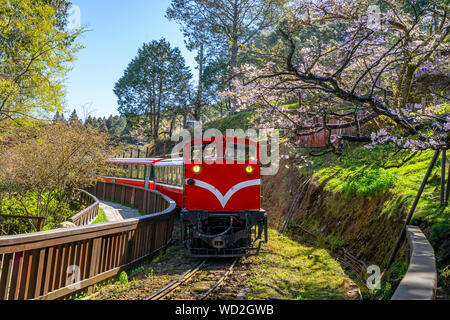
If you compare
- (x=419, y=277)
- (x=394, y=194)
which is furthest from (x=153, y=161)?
(x=419, y=277)

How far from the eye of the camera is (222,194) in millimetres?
9180

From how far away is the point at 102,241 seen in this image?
6.41 metres

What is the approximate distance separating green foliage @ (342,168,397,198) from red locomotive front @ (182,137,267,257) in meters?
3.02

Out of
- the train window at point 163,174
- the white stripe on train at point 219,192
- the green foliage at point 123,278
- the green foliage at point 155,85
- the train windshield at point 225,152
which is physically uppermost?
the green foliage at point 155,85

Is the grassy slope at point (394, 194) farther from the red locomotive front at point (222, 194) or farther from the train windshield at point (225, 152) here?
the train windshield at point (225, 152)

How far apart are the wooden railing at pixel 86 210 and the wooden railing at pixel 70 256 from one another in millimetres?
2990

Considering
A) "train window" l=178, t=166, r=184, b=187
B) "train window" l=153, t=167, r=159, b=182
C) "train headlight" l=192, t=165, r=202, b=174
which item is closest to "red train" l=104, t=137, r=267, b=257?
"train headlight" l=192, t=165, r=202, b=174

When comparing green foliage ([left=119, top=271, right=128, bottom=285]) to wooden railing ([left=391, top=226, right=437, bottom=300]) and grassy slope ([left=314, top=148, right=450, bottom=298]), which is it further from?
grassy slope ([left=314, top=148, right=450, bottom=298])

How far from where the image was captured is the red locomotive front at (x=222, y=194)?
29.4 ft

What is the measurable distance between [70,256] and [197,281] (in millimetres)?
2688

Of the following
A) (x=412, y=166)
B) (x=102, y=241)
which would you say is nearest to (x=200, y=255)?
(x=102, y=241)

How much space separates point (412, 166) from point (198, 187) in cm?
622

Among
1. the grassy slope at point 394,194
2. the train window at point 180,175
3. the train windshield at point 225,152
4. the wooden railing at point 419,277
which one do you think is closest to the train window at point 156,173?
the train window at point 180,175

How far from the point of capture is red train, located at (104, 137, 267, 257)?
891 cm
